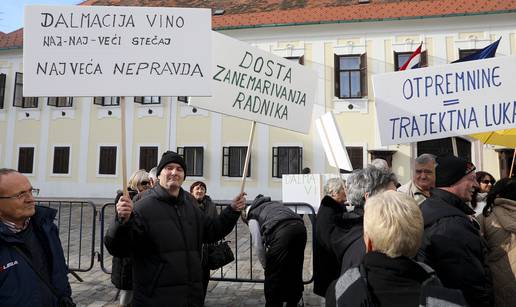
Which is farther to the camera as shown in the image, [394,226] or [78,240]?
[78,240]

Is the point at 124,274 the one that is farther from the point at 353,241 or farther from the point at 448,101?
the point at 448,101

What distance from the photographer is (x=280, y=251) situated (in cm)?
355

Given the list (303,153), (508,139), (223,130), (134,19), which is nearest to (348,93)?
(303,153)

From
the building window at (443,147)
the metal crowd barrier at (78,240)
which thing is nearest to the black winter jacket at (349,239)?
the metal crowd barrier at (78,240)

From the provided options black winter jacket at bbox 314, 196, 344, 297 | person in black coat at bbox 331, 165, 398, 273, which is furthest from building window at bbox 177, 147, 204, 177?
person in black coat at bbox 331, 165, 398, 273

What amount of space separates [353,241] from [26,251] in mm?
1842

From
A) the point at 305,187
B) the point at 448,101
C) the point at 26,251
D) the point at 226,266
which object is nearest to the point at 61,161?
the point at 305,187

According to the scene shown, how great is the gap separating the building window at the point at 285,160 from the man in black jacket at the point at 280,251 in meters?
13.3

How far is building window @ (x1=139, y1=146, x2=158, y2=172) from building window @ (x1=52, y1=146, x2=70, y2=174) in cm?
398

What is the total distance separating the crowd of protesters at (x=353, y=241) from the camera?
1534mm

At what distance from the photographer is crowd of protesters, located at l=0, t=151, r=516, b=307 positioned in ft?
5.03

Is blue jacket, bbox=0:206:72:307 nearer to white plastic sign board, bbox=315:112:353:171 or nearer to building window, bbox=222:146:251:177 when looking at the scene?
white plastic sign board, bbox=315:112:353:171

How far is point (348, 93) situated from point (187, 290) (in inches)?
616

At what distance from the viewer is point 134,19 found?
9.62 feet
